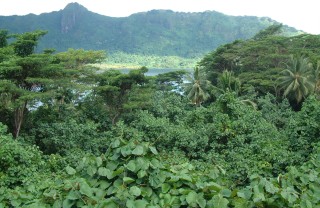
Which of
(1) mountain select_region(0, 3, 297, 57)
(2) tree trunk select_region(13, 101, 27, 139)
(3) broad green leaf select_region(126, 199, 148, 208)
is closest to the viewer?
(3) broad green leaf select_region(126, 199, 148, 208)

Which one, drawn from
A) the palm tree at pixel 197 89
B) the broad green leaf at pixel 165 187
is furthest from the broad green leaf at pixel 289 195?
the palm tree at pixel 197 89

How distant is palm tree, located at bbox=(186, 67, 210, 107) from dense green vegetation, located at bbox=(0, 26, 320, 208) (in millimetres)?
81

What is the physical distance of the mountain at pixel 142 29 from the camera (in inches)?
4459

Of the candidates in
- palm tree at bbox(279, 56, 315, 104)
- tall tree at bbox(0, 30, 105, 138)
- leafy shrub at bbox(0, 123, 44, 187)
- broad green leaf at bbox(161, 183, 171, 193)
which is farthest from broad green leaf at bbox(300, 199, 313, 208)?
palm tree at bbox(279, 56, 315, 104)

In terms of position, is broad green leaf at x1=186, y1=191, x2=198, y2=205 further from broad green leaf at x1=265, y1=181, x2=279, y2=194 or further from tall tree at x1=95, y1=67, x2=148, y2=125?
tall tree at x1=95, y1=67, x2=148, y2=125

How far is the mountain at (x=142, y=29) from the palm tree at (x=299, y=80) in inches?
3289

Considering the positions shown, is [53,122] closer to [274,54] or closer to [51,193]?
[51,193]

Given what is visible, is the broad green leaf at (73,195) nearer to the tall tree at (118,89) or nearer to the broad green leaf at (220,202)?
the broad green leaf at (220,202)

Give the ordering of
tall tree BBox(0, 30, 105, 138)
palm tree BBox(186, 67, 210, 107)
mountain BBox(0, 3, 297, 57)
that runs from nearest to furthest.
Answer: tall tree BBox(0, 30, 105, 138)
palm tree BBox(186, 67, 210, 107)
mountain BBox(0, 3, 297, 57)

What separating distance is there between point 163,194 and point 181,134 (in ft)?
36.3

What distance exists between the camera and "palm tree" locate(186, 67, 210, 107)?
2645 centimetres

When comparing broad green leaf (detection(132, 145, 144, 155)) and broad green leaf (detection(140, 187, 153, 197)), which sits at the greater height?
broad green leaf (detection(132, 145, 144, 155))

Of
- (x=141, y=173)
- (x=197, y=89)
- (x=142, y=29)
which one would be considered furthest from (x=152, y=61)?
(x=141, y=173)

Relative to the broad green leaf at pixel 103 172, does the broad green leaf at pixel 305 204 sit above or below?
below
